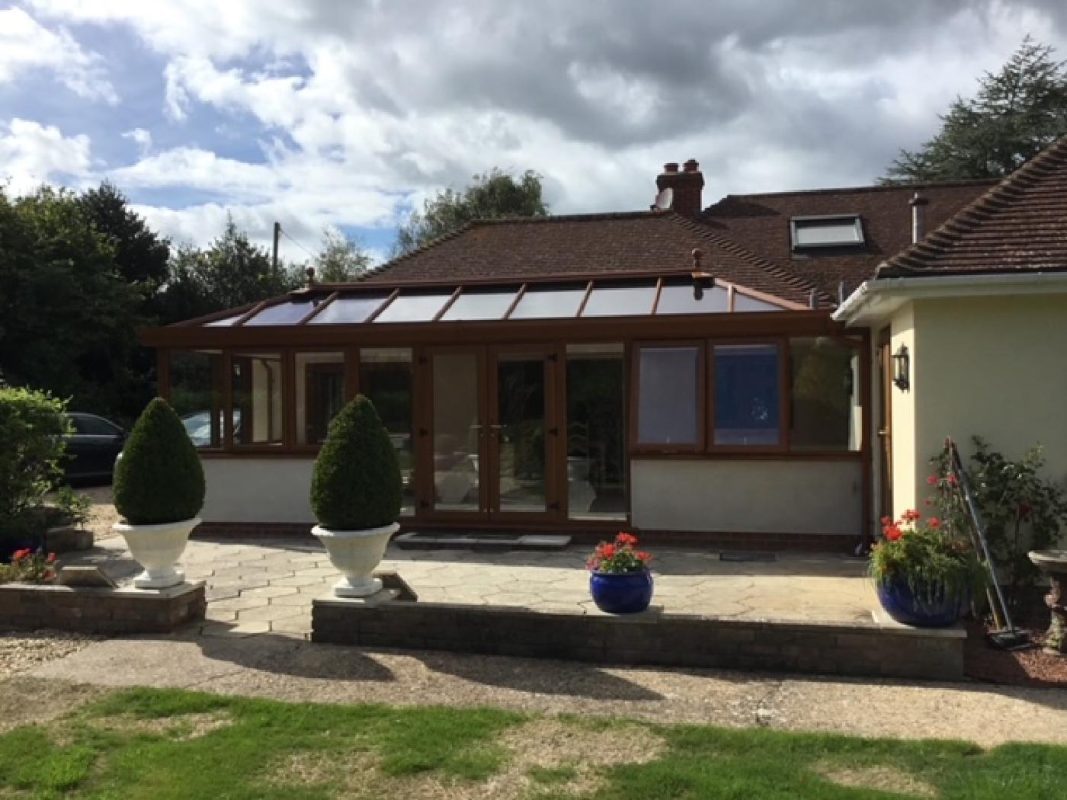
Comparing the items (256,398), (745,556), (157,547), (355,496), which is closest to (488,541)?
(745,556)

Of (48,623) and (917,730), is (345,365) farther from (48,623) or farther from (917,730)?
(917,730)

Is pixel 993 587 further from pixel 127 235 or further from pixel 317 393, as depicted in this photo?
pixel 127 235

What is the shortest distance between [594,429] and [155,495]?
15.7ft

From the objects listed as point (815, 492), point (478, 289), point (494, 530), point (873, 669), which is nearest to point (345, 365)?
point (478, 289)

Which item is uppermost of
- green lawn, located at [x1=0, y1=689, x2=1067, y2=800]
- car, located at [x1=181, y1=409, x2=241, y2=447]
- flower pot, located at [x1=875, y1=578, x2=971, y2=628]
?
car, located at [x1=181, y1=409, x2=241, y2=447]

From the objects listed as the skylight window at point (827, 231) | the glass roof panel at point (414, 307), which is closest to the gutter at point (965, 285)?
the glass roof panel at point (414, 307)

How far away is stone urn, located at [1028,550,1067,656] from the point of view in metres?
5.27

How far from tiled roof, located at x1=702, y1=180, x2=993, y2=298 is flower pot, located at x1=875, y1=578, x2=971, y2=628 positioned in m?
11.0

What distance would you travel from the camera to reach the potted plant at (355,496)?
19.0 ft

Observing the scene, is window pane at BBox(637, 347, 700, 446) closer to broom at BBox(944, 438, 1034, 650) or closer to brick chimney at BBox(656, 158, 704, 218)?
broom at BBox(944, 438, 1034, 650)

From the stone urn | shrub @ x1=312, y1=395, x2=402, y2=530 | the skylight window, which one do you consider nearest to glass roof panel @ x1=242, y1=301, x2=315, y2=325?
shrub @ x1=312, y1=395, x2=402, y2=530

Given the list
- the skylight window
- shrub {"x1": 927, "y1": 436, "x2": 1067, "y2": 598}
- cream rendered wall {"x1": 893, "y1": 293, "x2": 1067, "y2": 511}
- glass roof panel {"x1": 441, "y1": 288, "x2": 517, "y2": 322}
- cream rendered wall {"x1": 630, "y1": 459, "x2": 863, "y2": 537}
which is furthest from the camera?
the skylight window

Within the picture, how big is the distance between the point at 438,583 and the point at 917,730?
4.30 m

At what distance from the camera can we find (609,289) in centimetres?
1058
